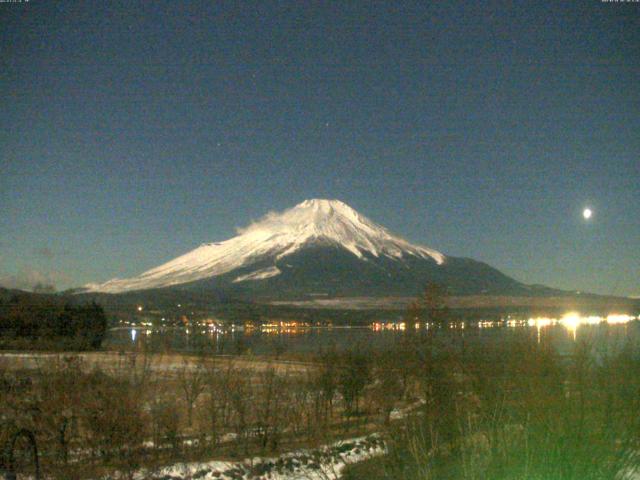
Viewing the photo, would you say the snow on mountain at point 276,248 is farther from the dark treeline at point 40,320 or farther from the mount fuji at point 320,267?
the dark treeline at point 40,320

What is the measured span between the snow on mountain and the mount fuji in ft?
0.64

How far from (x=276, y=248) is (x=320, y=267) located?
25477 mm

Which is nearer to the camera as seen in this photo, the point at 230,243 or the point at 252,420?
the point at 252,420

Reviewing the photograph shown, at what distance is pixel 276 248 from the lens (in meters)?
159

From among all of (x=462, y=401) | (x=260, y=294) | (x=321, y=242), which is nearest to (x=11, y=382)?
(x=462, y=401)

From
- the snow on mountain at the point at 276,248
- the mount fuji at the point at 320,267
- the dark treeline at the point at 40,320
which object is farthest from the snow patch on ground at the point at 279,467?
the snow on mountain at the point at 276,248

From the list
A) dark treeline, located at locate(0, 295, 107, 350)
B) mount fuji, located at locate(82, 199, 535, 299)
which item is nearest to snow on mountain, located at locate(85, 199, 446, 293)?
mount fuji, located at locate(82, 199, 535, 299)

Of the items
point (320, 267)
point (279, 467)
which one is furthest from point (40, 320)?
point (320, 267)

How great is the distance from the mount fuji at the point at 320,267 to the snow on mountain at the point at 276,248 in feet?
0.64

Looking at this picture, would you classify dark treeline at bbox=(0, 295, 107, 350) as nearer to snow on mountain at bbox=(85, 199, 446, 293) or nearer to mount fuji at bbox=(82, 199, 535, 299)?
mount fuji at bbox=(82, 199, 535, 299)

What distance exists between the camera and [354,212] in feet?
634

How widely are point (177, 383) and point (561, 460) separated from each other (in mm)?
13149

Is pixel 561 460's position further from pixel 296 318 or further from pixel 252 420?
pixel 296 318

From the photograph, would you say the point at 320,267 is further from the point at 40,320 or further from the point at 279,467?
the point at 279,467
